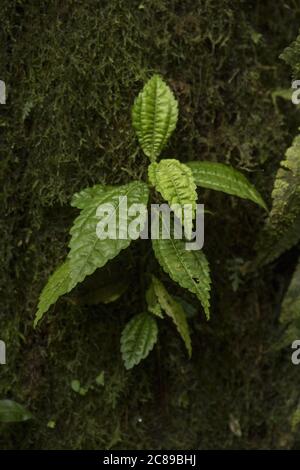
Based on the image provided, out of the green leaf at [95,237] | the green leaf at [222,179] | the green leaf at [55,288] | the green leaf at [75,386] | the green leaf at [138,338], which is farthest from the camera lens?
the green leaf at [75,386]

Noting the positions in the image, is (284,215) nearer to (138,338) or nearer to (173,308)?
(173,308)

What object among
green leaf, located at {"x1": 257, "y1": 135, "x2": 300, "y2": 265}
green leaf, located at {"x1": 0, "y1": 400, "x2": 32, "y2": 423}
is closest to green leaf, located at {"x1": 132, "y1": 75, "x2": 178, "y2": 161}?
green leaf, located at {"x1": 257, "y1": 135, "x2": 300, "y2": 265}

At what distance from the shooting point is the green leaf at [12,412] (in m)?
2.24

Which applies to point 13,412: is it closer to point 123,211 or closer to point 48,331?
point 48,331

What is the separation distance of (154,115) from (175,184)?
0.95 ft

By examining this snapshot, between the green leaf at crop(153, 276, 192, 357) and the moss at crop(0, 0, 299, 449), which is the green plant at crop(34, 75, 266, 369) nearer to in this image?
the green leaf at crop(153, 276, 192, 357)

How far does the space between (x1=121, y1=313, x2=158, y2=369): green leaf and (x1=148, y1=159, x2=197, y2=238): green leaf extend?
0.47 metres

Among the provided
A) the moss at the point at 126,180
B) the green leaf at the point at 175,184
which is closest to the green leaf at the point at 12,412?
the moss at the point at 126,180

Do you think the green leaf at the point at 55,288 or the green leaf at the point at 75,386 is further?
the green leaf at the point at 75,386

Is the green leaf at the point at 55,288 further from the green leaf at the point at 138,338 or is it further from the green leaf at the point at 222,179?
the green leaf at the point at 222,179

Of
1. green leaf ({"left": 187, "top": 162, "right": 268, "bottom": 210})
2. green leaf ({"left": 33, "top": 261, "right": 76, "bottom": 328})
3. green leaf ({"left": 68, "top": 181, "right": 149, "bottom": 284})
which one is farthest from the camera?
green leaf ({"left": 187, "top": 162, "right": 268, "bottom": 210})

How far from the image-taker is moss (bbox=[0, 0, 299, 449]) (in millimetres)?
2229

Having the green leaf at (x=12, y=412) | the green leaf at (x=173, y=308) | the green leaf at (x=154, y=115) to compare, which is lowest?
the green leaf at (x=12, y=412)

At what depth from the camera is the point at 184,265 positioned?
1981 mm
